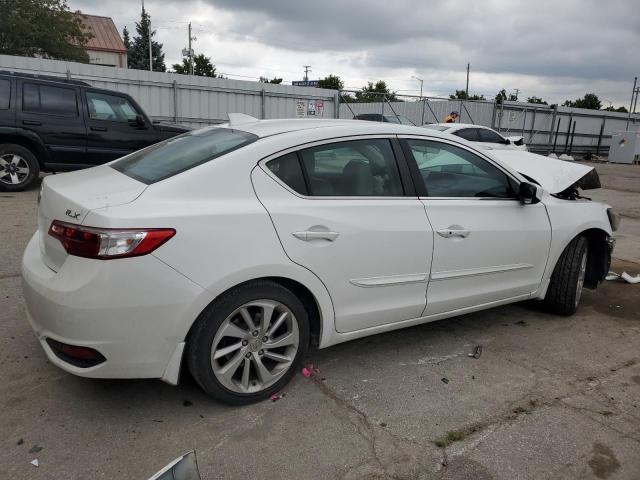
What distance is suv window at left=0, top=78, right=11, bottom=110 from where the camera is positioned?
781 centimetres

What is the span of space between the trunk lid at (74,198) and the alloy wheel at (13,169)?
6106 mm

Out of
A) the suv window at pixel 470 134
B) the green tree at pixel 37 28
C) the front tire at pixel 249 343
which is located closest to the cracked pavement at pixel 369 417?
the front tire at pixel 249 343

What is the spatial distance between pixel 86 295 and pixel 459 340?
263cm

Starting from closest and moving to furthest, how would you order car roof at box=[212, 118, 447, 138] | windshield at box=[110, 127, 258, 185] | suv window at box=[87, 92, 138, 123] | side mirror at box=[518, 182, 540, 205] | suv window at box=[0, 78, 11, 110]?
windshield at box=[110, 127, 258, 185], car roof at box=[212, 118, 447, 138], side mirror at box=[518, 182, 540, 205], suv window at box=[0, 78, 11, 110], suv window at box=[87, 92, 138, 123]

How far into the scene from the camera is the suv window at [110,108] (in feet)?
28.1

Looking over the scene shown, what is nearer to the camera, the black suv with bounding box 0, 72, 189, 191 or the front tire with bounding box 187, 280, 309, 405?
the front tire with bounding box 187, 280, 309, 405

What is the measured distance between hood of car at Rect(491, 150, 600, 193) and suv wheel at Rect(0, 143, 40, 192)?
7.25 meters

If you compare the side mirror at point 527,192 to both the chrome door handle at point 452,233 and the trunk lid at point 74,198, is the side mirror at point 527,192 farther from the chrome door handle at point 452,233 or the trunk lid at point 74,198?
the trunk lid at point 74,198

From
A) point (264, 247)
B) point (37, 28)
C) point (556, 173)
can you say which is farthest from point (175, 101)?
point (37, 28)

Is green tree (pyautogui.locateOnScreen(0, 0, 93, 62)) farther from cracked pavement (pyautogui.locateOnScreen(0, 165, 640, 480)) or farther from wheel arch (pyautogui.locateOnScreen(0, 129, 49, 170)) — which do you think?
cracked pavement (pyautogui.locateOnScreen(0, 165, 640, 480))

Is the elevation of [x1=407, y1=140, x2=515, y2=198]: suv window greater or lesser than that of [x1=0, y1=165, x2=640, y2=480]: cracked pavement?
greater

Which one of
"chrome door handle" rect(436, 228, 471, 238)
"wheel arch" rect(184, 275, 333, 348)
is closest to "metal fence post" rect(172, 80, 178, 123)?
"chrome door handle" rect(436, 228, 471, 238)

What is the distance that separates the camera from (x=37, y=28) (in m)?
29.2

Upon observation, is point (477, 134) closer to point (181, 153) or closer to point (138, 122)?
point (138, 122)
